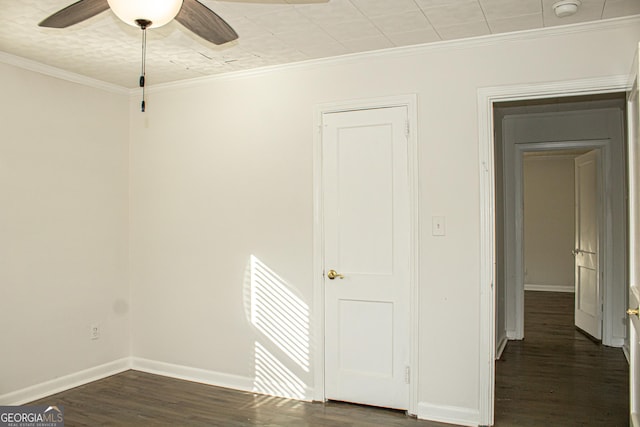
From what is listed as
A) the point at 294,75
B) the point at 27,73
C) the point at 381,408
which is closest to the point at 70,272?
the point at 27,73

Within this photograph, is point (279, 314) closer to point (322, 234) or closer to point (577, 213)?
point (322, 234)

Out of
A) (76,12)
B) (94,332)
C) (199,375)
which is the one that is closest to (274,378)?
(199,375)

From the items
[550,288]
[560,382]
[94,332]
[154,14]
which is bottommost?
[560,382]

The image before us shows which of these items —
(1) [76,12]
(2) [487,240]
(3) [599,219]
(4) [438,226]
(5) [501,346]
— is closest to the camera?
(1) [76,12]

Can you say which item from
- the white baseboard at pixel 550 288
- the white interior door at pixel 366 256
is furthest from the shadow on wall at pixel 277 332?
the white baseboard at pixel 550 288

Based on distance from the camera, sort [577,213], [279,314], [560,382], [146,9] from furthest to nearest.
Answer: [577,213] < [560,382] < [279,314] < [146,9]

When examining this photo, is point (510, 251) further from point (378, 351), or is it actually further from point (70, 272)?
point (70, 272)

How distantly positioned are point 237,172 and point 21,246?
169 centimetres

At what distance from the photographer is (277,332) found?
12.8 ft

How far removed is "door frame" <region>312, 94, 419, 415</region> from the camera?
3.44 m

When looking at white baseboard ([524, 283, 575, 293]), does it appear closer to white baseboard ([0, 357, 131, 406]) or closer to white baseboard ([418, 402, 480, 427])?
white baseboard ([418, 402, 480, 427])

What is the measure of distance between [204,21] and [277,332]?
97.3 inches

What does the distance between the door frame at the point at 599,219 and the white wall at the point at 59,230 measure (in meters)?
4.24

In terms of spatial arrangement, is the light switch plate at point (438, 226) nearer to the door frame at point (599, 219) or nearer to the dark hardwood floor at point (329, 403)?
the dark hardwood floor at point (329, 403)
